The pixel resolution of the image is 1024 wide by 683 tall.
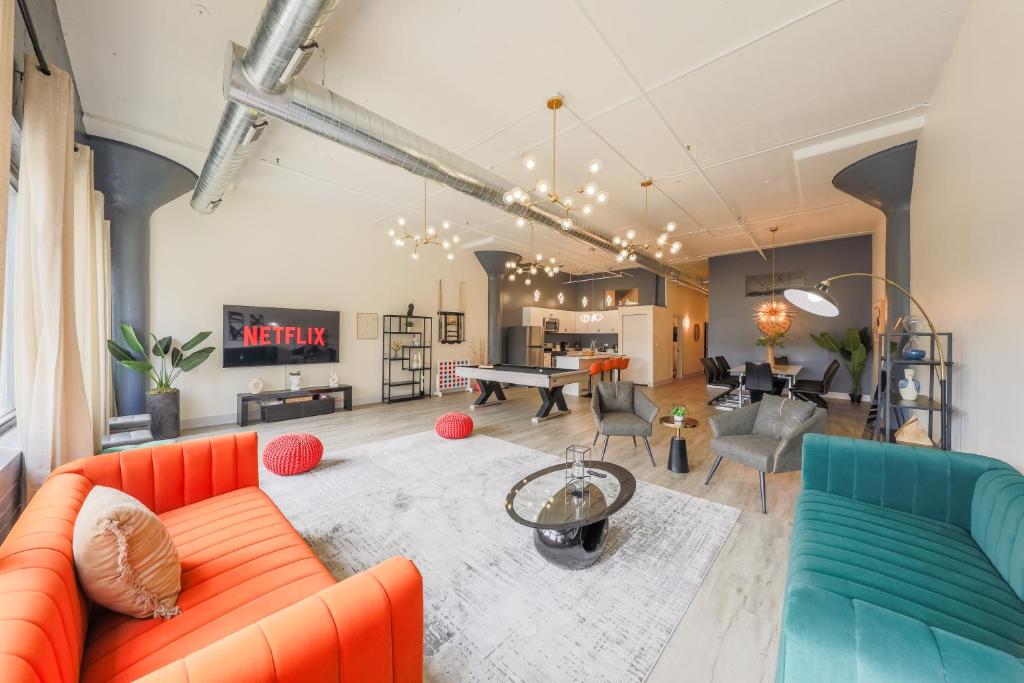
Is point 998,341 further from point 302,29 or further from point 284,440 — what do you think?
point 284,440

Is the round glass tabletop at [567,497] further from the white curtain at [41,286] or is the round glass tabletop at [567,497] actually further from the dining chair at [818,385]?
the dining chair at [818,385]

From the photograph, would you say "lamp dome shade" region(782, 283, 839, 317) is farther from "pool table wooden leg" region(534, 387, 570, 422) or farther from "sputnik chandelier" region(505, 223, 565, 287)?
"pool table wooden leg" region(534, 387, 570, 422)

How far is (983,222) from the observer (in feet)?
7.88

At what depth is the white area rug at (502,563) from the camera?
1.70 meters

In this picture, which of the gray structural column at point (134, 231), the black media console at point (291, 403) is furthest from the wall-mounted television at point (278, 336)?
the gray structural column at point (134, 231)

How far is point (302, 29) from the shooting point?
218 centimetres

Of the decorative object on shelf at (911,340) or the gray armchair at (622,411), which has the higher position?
the decorative object on shelf at (911,340)

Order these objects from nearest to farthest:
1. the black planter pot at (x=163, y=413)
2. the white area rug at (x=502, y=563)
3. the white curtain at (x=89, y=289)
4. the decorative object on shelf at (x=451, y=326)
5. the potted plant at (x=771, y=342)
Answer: the white area rug at (x=502, y=563)
the white curtain at (x=89, y=289)
the black planter pot at (x=163, y=413)
the potted plant at (x=771, y=342)
the decorative object on shelf at (x=451, y=326)

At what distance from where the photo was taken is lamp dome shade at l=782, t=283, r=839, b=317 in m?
2.86

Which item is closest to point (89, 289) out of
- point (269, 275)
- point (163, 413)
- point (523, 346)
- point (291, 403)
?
point (163, 413)

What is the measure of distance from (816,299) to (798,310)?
23.4ft

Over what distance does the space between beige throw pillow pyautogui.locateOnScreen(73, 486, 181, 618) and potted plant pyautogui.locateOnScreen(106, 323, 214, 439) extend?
4273 millimetres

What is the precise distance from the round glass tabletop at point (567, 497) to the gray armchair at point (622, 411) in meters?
1.27

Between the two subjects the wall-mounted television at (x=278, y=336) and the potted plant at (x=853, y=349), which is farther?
the potted plant at (x=853, y=349)
